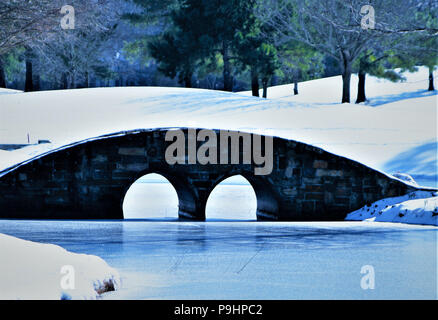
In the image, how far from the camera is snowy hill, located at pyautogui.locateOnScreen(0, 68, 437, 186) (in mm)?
23781

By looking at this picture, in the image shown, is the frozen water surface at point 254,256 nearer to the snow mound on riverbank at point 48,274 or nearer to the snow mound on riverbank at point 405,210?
the snow mound on riverbank at point 48,274

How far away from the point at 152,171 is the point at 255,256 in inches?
297

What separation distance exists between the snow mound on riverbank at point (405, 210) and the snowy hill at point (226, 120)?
5.32 meters

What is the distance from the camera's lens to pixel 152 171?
1656 cm

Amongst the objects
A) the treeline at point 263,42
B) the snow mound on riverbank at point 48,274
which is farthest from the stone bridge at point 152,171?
the treeline at point 263,42

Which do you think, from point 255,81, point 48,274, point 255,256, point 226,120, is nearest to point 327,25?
point 255,81

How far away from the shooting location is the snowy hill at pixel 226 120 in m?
23.8

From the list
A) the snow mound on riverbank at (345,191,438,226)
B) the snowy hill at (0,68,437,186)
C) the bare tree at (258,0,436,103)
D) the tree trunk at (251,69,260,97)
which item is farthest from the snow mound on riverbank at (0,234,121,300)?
the tree trunk at (251,69,260,97)
